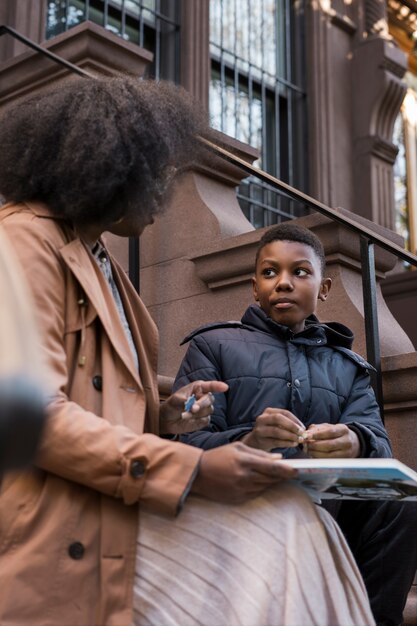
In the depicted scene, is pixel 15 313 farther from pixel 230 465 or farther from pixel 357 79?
pixel 357 79

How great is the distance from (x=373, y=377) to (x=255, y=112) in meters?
5.85

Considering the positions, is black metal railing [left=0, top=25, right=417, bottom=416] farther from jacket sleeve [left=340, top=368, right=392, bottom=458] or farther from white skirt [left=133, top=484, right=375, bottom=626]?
white skirt [left=133, top=484, right=375, bottom=626]

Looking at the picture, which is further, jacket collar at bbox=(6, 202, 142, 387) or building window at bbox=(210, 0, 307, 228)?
building window at bbox=(210, 0, 307, 228)

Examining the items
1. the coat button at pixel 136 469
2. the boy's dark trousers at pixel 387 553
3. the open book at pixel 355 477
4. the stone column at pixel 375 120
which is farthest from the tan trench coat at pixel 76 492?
the stone column at pixel 375 120

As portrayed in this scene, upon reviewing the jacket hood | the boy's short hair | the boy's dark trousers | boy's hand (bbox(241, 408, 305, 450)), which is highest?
the boy's short hair

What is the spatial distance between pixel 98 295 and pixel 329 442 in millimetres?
871

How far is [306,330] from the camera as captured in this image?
11.4 feet

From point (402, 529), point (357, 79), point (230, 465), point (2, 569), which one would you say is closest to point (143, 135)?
point (230, 465)

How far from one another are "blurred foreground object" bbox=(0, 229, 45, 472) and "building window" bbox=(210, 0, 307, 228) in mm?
7847

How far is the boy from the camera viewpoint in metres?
3.01

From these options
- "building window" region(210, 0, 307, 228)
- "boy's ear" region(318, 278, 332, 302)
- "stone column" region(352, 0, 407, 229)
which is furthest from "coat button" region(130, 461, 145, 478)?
"stone column" region(352, 0, 407, 229)

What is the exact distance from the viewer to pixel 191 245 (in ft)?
17.3

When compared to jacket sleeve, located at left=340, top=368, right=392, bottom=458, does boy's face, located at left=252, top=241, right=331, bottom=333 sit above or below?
above

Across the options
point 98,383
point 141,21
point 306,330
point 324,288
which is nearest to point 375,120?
point 141,21
